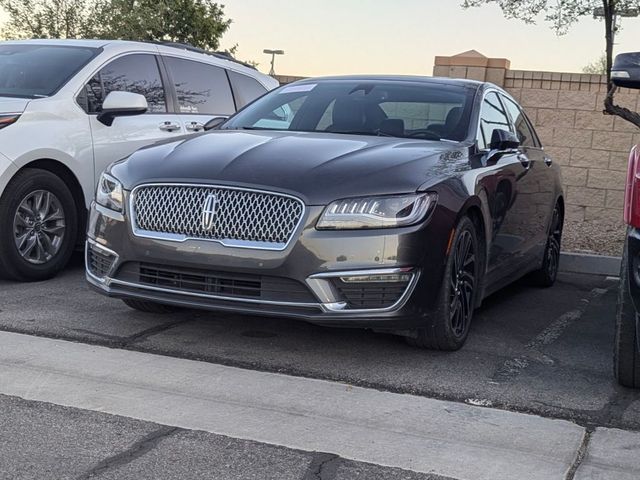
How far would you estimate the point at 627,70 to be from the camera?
4.45 meters

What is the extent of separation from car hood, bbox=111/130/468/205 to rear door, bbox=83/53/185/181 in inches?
71.2

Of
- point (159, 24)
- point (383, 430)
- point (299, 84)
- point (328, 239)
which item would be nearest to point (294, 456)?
point (383, 430)

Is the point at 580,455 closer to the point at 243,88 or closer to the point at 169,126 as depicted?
the point at 169,126

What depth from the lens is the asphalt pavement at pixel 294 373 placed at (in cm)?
351

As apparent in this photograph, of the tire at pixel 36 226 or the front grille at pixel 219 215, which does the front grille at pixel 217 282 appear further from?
the tire at pixel 36 226

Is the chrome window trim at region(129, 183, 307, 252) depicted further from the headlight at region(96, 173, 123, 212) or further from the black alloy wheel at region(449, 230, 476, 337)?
the black alloy wheel at region(449, 230, 476, 337)

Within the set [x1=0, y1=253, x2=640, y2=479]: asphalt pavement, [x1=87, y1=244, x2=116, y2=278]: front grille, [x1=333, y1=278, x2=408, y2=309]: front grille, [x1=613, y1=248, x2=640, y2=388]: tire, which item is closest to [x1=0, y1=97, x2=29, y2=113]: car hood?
[x1=0, y1=253, x2=640, y2=479]: asphalt pavement

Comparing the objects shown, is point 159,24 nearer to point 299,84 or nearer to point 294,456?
point 299,84

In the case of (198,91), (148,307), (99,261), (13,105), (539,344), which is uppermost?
(13,105)

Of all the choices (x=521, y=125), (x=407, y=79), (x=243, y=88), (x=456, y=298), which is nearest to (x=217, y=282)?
(x=456, y=298)

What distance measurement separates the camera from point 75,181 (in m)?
7.05

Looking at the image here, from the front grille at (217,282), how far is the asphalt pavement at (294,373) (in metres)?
0.36

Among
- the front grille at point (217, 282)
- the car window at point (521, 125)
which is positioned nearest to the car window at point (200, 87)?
the car window at point (521, 125)

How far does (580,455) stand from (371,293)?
1364mm
